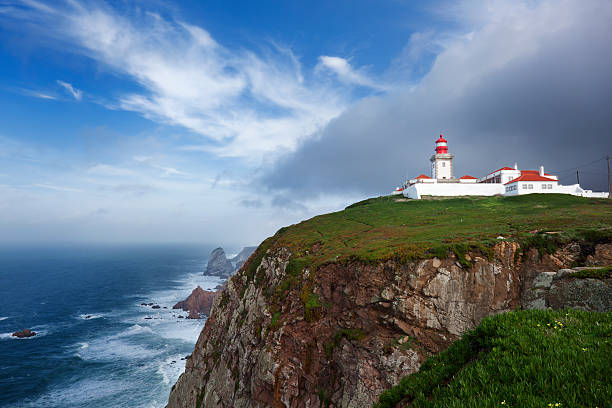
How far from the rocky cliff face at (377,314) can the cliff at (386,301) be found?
0.08 metres

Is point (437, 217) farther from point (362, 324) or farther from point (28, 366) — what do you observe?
point (28, 366)

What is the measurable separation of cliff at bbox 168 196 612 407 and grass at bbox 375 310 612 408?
14.2 m

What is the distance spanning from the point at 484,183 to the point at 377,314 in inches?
2234

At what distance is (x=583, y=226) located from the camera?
26.7 metres

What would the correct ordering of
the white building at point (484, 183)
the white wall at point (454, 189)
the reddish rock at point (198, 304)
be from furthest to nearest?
the reddish rock at point (198, 304), the white wall at point (454, 189), the white building at point (484, 183)

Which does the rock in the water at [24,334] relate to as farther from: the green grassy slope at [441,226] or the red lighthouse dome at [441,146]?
the red lighthouse dome at [441,146]

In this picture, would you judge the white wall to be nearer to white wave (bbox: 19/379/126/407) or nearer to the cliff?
the cliff

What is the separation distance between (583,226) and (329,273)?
2432 cm

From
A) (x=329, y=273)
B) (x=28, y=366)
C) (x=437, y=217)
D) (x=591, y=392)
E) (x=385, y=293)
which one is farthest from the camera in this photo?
(x=28, y=366)

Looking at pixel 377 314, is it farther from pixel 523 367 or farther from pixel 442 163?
pixel 442 163

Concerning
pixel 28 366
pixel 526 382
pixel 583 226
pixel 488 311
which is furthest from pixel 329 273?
pixel 28 366

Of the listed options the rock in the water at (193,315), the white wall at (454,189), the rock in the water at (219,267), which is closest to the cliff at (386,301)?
the white wall at (454,189)

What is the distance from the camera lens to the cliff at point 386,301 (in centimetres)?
2045

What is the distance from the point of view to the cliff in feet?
67.1
